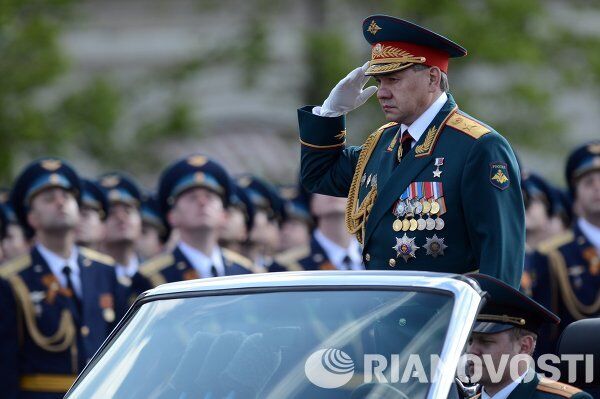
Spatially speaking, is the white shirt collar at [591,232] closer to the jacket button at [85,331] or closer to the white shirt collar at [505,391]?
the jacket button at [85,331]

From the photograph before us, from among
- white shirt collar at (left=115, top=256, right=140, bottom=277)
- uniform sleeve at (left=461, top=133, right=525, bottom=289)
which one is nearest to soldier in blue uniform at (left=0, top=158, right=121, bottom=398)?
white shirt collar at (left=115, top=256, right=140, bottom=277)

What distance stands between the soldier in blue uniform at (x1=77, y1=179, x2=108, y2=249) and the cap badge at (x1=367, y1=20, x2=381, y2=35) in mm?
6097

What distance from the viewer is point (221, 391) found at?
5.14 m

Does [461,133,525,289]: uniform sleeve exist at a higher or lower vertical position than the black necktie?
higher

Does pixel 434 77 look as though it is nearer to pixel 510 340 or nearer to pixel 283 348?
pixel 510 340

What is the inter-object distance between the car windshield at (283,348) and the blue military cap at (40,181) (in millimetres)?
5889

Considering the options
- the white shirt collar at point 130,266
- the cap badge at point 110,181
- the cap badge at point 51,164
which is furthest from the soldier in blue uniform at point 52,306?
the cap badge at point 110,181

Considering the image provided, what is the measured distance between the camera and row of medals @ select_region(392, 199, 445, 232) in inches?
255

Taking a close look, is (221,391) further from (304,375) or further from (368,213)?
(368,213)

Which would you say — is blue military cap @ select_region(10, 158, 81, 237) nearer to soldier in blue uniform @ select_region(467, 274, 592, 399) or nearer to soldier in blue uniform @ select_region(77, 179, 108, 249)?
soldier in blue uniform @ select_region(77, 179, 108, 249)

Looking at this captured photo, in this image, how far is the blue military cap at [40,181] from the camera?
443 inches

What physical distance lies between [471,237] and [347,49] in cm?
1830

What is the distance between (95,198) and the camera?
1294 cm

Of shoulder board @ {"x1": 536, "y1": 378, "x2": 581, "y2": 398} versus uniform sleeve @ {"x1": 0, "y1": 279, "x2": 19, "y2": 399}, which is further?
uniform sleeve @ {"x1": 0, "y1": 279, "x2": 19, "y2": 399}
